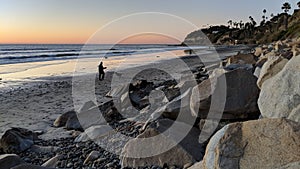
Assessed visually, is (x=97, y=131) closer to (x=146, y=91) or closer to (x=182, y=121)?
A: (x=182, y=121)

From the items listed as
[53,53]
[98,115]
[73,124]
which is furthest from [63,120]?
[53,53]

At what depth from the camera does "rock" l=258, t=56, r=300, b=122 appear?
3926mm

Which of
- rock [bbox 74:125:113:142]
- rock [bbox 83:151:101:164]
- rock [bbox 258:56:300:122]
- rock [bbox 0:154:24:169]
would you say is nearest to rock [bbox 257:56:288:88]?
rock [bbox 258:56:300:122]

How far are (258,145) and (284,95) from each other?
1.16 m

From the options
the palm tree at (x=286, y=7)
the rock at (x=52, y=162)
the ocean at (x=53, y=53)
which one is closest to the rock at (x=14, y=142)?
the rock at (x=52, y=162)

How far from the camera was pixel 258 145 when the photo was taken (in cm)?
319

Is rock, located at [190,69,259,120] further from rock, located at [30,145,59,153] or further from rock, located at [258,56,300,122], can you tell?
rock, located at [30,145,59,153]

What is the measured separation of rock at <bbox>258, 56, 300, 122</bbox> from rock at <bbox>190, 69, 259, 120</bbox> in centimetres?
108

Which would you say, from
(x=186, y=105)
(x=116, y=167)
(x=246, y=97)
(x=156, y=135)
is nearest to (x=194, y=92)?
(x=186, y=105)

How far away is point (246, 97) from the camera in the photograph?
5668mm

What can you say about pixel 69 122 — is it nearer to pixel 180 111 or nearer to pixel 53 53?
pixel 180 111

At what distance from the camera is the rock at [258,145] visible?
3018mm

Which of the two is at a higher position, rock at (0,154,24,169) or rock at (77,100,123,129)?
rock at (0,154,24,169)

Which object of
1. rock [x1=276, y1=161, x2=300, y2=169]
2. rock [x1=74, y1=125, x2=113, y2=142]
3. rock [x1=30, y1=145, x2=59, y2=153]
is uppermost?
rock [x1=276, y1=161, x2=300, y2=169]
